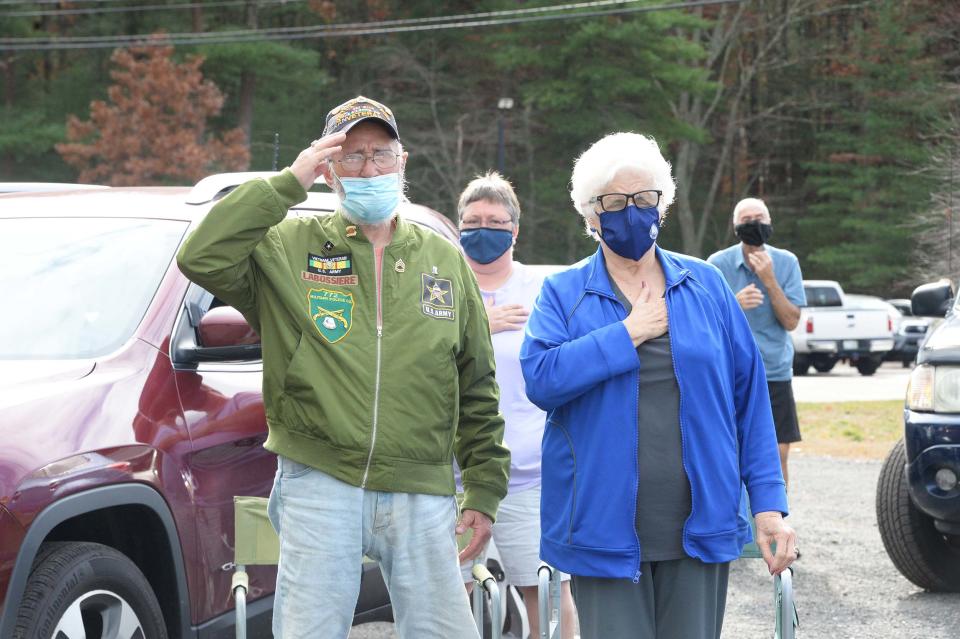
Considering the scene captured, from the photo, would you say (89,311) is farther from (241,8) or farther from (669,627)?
(241,8)

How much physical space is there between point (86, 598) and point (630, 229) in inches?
70.4

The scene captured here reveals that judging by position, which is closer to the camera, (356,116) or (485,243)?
(356,116)

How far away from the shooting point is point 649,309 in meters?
3.21

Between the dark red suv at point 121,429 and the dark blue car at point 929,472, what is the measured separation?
2.72 metres

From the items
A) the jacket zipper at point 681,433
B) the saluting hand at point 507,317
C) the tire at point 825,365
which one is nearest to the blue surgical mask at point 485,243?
the saluting hand at point 507,317

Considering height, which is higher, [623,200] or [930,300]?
[623,200]

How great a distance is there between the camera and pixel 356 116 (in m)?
3.31

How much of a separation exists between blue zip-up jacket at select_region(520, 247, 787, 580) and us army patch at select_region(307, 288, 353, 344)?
0.48m

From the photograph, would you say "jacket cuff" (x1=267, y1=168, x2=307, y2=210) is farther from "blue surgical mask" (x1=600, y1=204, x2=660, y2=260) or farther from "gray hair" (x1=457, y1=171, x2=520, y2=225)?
"gray hair" (x1=457, y1=171, x2=520, y2=225)

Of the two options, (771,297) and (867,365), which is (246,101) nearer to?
(867,365)

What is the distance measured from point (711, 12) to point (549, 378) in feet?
149

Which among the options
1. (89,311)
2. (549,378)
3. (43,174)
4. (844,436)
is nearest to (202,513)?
(89,311)

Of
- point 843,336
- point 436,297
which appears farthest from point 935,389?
point 843,336

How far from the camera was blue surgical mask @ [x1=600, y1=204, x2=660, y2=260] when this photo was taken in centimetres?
333
